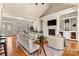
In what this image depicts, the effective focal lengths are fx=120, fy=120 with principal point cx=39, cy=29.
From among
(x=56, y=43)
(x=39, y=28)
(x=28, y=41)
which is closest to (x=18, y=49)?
(x=28, y=41)

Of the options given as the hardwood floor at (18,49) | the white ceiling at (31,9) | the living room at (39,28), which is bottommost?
the hardwood floor at (18,49)

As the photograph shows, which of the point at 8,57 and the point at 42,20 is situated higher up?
the point at 42,20

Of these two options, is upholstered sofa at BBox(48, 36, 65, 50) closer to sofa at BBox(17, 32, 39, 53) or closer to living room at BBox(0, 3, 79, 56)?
living room at BBox(0, 3, 79, 56)

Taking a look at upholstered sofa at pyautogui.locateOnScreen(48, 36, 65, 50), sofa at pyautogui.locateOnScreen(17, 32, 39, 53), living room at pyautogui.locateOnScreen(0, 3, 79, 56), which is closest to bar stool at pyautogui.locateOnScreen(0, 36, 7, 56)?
living room at pyautogui.locateOnScreen(0, 3, 79, 56)

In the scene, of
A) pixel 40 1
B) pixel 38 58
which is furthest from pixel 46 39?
pixel 40 1

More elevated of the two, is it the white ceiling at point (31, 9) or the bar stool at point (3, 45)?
the white ceiling at point (31, 9)

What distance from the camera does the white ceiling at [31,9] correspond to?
1.76 meters

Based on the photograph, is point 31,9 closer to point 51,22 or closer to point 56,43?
point 51,22

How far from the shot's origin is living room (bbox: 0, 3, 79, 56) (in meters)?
1.73

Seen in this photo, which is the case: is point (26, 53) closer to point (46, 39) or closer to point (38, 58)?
point (38, 58)

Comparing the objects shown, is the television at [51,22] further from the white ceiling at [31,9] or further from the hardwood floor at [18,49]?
the hardwood floor at [18,49]

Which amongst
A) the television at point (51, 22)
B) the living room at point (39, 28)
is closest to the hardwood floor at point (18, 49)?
the living room at point (39, 28)

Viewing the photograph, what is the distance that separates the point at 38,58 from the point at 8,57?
450 millimetres

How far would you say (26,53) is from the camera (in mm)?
1763
